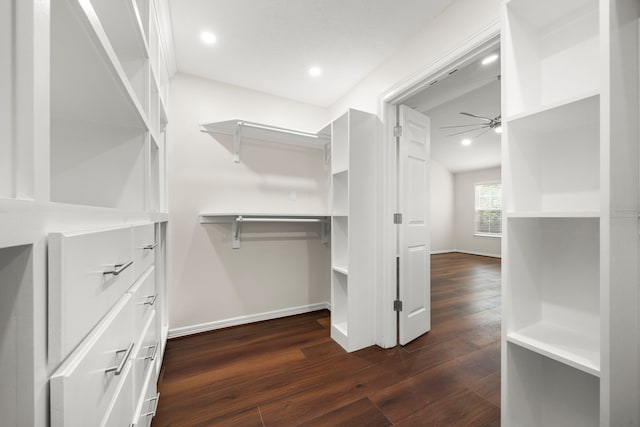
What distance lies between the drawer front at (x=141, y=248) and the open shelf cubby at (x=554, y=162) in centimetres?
147

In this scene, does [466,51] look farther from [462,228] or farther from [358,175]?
[462,228]

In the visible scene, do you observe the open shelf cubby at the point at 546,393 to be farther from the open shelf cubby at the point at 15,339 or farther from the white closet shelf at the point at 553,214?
the open shelf cubby at the point at 15,339

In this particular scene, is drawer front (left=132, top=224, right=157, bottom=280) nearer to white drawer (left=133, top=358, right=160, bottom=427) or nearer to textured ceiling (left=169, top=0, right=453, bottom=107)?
white drawer (left=133, top=358, right=160, bottom=427)

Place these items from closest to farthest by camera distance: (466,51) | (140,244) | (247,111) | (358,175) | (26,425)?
(26,425), (140,244), (466,51), (358,175), (247,111)

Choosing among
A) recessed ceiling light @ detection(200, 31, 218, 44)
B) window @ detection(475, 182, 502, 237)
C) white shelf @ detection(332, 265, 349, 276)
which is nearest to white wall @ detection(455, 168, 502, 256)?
window @ detection(475, 182, 502, 237)

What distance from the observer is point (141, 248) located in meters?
0.95

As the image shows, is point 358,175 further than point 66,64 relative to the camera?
Yes

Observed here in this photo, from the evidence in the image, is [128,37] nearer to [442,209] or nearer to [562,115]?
[562,115]

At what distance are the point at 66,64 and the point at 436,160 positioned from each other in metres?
7.63

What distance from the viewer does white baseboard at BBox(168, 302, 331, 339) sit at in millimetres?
2239

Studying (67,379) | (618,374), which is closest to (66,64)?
(67,379)

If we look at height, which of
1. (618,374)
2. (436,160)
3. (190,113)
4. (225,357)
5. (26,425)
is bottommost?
(225,357)

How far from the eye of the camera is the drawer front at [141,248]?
0.86 meters

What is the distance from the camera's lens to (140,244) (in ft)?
3.09
